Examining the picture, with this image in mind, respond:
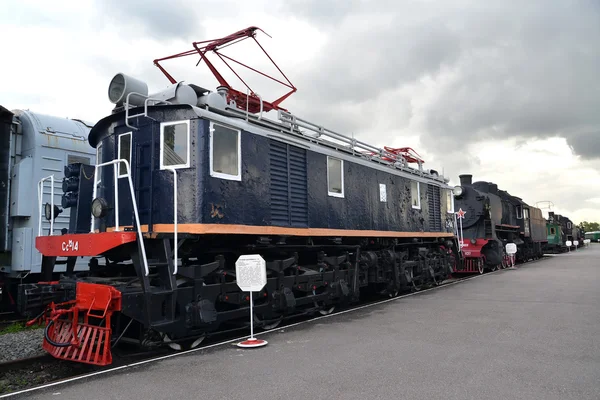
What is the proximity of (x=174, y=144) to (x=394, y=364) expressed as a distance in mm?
4222

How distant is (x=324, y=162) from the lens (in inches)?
363

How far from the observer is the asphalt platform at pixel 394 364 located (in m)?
4.50

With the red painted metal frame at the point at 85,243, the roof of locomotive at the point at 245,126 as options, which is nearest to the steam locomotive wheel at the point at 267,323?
the red painted metal frame at the point at 85,243

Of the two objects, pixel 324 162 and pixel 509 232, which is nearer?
pixel 324 162

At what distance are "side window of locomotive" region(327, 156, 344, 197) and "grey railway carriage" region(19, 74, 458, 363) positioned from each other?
39 mm

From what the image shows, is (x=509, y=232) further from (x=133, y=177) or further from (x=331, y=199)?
(x=133, y=177)

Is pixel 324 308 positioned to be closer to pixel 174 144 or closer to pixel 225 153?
pixel 225 153

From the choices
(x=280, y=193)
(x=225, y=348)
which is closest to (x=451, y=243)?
(x=280, y=193)

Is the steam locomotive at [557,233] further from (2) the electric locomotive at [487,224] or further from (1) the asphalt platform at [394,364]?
(1) the asphalt platform at [394,364]

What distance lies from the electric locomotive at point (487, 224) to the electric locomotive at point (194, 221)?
1026 cm

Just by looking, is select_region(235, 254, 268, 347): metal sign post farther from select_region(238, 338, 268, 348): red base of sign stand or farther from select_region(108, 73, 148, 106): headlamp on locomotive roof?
select_region(108, 73, 148, 106): headlamp on locomotive roof

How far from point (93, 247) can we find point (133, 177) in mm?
1281

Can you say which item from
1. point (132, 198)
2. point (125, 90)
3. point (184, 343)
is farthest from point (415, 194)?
point (132, 198)

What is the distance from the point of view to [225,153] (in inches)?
271
